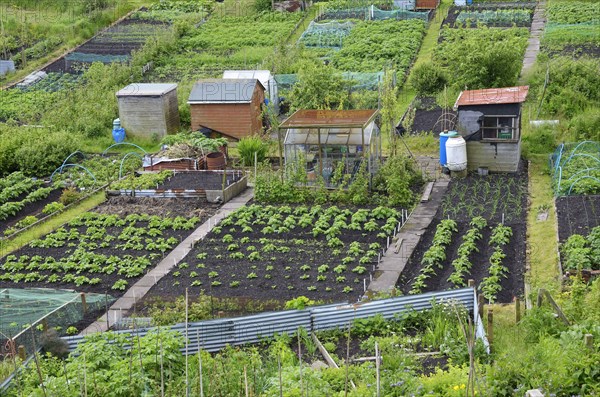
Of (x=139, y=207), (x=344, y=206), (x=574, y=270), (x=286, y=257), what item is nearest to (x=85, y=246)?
(x=139, y=207)

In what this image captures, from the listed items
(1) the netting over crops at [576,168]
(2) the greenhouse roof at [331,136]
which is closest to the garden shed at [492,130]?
(1) the netting over crops at [576,168]

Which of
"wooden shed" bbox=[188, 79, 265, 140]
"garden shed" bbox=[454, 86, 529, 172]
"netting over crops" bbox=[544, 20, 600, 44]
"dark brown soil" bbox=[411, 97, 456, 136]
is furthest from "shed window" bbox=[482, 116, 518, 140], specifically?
"netting over crops" bbox=[544, 20, 600, 44]

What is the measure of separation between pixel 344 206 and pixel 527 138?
7.81 metres

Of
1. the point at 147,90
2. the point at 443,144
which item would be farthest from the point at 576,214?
the point at 147,90

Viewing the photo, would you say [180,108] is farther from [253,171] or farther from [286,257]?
[286,257]

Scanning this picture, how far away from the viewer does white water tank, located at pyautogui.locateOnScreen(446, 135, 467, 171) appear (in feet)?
93.2

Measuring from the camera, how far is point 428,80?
37844 mm

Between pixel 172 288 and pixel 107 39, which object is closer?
pixel 172 288

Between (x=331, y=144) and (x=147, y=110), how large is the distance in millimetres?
9173

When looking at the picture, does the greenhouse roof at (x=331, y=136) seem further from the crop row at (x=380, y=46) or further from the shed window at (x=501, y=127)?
the crop row at (x=380, y=46)

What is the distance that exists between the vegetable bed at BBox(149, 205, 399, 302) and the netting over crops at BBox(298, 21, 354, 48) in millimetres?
21720

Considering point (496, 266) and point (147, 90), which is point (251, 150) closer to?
point (147, 90)

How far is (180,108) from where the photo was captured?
119 ft

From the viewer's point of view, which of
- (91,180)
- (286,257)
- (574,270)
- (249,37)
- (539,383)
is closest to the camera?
(539,383)
